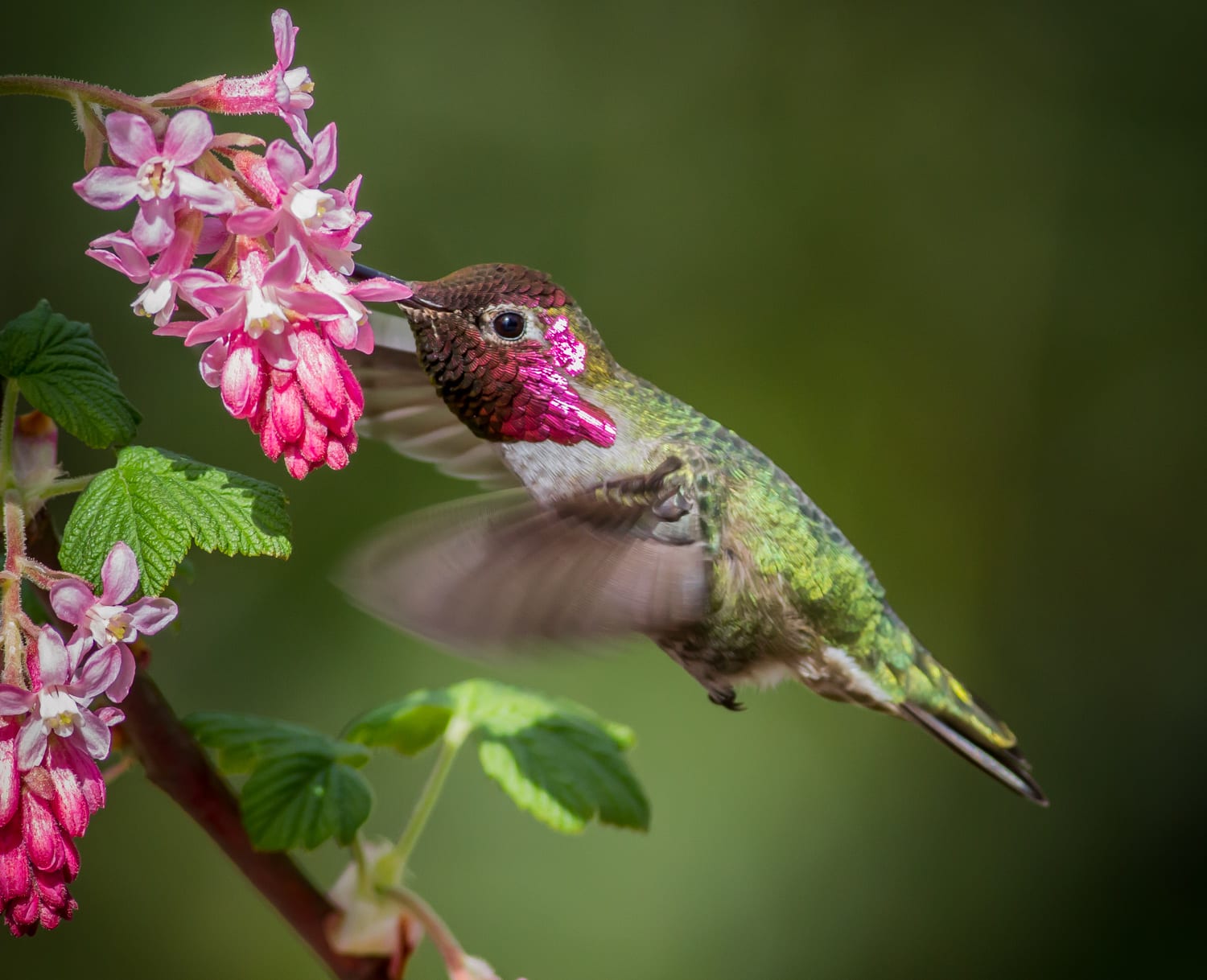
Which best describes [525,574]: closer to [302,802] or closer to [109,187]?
[302,802]

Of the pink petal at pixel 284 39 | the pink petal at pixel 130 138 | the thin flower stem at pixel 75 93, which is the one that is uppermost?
the pink petal at pixel 284 39

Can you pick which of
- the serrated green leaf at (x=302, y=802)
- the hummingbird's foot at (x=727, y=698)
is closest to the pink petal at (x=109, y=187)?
the serrated green leaf at (x=302, y=802)

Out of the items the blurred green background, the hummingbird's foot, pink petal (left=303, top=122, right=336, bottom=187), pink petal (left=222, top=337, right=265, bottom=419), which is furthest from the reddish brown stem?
the blurred green background

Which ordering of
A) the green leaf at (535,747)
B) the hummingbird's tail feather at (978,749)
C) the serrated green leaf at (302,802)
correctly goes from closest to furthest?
the serrated green leaf at (302,802) < the green leaf at (535,747) < the hummingbird's tail feather at (978,749)

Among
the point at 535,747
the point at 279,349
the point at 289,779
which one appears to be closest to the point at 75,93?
the point at 279,349

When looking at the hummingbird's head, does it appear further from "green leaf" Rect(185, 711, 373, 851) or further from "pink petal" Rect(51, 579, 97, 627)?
"pink petal" Rect(51, 579, 97, 627)

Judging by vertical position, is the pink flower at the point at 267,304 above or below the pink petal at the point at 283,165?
below

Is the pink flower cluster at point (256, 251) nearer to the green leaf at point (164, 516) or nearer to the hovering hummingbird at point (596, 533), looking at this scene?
the green leaf at point (164, 516)
